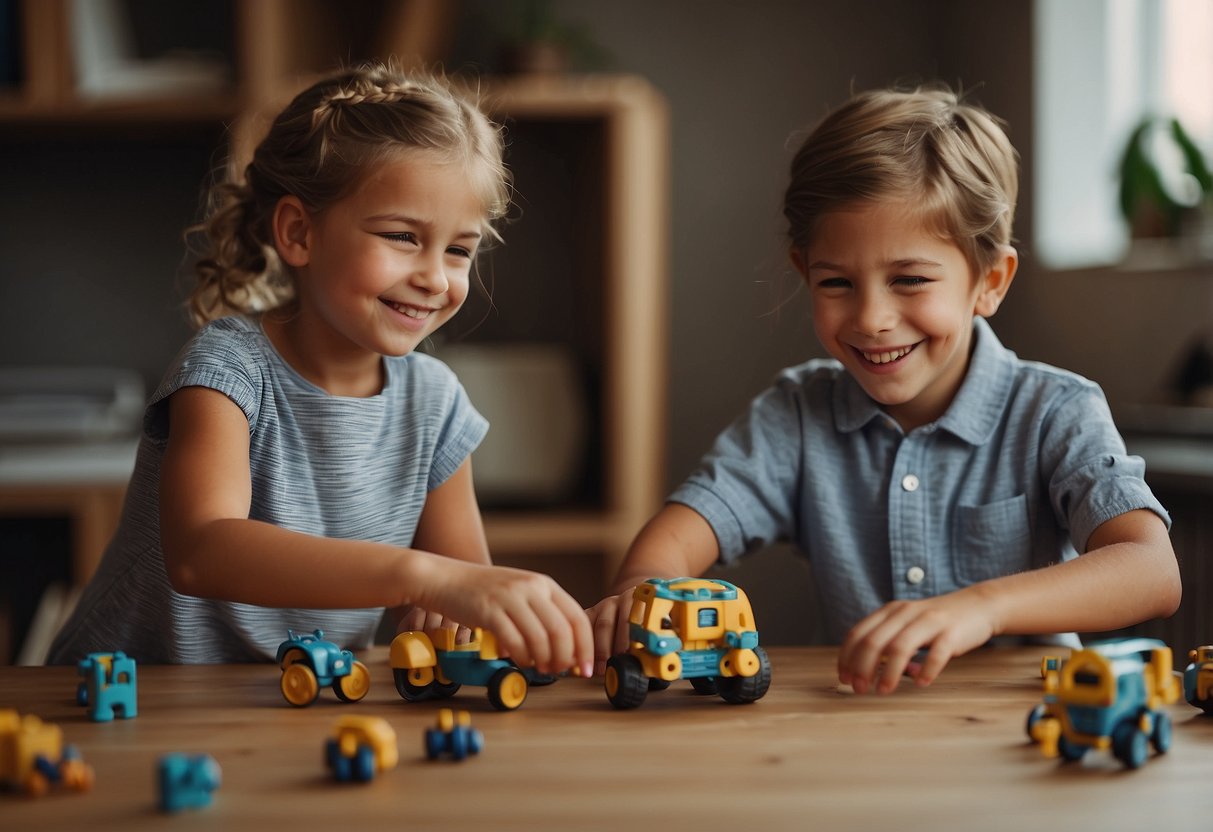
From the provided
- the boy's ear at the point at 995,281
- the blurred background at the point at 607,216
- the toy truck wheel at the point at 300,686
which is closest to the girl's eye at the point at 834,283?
the boy's ear at the point at 995,281

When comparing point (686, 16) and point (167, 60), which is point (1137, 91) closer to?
point (686, 16)

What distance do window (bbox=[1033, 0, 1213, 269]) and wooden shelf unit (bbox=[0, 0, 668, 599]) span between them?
0.80m

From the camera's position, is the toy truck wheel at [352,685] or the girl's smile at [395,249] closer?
the toy truck wheel at [352,685]

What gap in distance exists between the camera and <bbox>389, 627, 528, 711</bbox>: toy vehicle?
81 centimetres

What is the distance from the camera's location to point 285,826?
586mm

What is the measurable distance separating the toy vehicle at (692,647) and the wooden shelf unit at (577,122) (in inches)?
60.4

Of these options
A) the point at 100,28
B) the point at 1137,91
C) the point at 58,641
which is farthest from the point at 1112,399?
the point at 100,28

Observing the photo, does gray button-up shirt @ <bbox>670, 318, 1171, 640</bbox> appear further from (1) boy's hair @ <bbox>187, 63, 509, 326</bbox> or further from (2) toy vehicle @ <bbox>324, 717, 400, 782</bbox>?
(2) toy vehicle @ <bbox>324, 717, 400, 782</bbox>

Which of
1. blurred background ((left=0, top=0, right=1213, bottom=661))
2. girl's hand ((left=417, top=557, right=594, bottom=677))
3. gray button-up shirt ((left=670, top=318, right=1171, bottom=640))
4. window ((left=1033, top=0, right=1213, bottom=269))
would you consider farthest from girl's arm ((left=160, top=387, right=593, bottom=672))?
window ((left=1033, top=0, right=1213, bottom=269))

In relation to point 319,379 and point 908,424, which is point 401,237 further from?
point 908,424

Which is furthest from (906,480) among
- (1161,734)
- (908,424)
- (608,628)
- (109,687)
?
(109,687)

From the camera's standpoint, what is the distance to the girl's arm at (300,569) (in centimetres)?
→ 79

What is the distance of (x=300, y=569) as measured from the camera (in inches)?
34.0

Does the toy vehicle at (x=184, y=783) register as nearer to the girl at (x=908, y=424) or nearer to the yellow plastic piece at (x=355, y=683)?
the yellow plastic piece at (x=355, y=683)
